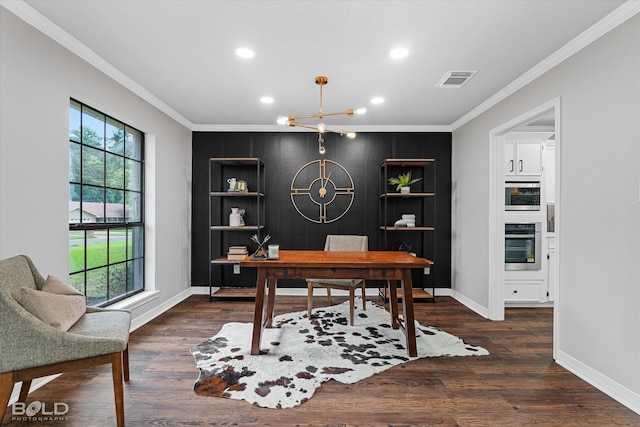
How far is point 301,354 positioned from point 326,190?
260 centimetres

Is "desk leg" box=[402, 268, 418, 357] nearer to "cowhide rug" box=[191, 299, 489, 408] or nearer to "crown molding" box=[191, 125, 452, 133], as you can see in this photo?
"cowhide rug" box=[191, 299, 489, 408]

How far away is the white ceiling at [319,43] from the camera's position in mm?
2113

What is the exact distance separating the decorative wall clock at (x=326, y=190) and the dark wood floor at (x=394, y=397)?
2.44 metres

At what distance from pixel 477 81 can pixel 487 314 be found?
2.54m

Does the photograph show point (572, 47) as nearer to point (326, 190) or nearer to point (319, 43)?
point (319, 43)

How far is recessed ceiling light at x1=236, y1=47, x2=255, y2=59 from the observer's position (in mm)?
2619

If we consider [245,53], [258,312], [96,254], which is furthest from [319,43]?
[96,254]

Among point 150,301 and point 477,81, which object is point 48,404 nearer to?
point 150,301

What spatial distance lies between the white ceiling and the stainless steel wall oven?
5.34ft

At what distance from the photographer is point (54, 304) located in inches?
74.5

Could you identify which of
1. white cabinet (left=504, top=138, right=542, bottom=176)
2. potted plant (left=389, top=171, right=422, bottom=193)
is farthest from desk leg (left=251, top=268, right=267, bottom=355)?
white cabinet (left=504, top=138, right=542, bottom=176)

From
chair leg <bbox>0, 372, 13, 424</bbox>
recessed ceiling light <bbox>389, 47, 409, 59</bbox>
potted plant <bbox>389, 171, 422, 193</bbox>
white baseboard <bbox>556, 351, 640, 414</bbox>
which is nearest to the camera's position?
chair leg <bbox>0, 372, 13, 424</bbox>

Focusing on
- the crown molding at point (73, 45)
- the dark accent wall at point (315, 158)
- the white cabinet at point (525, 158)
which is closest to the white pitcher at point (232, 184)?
the dark accent wall at point (315, 158)

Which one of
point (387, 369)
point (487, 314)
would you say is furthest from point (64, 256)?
point (487, 314)
